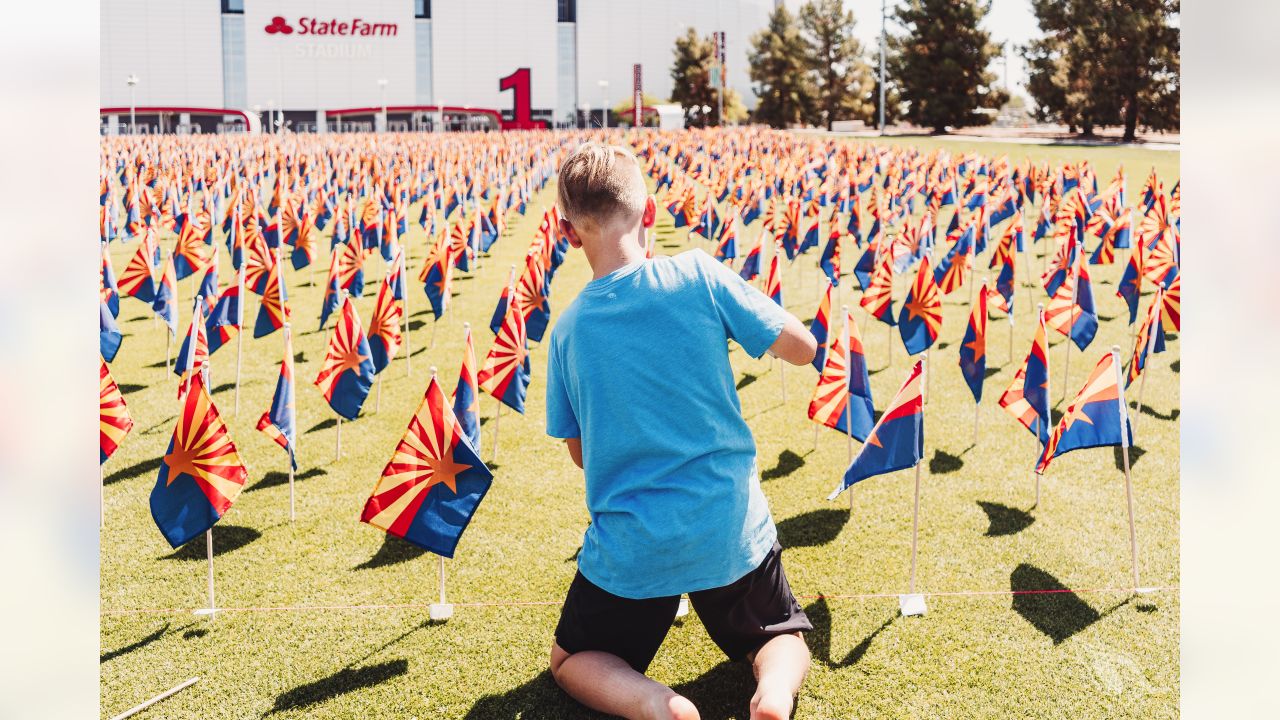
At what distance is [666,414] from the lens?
269 centimetres

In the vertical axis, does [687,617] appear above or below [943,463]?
below

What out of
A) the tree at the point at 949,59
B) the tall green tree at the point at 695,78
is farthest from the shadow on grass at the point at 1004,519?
the tall green tree at the point at 695,78

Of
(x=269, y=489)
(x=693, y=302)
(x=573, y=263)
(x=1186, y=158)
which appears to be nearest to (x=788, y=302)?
(x=573, y=263)

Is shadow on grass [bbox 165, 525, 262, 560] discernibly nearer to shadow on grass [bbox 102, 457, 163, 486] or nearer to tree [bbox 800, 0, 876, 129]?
shadow on grass [bbox 102, 457, 163, 486]

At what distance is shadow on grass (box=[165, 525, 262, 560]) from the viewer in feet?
16.7

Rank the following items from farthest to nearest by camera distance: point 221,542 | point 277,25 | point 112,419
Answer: point 277,25
point 221,542
point 112,419

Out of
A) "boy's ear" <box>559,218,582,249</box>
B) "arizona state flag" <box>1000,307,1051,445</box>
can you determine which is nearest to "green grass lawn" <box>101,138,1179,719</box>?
"boy's ear" <box>559,218,582,249</box>

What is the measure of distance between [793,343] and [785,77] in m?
74.9

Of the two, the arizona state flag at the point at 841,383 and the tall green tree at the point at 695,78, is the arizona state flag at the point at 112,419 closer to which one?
the arizona state flag at the point at 841,383

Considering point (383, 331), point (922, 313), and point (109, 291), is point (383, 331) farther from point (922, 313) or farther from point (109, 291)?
point (922, 313)

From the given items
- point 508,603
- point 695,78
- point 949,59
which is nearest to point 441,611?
point 508,603

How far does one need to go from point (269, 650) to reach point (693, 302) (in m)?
2.53

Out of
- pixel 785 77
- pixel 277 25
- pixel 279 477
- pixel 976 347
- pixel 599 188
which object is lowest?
pixel 279 477

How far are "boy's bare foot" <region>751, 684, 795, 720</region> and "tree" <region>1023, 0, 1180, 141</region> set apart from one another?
1789 inches
